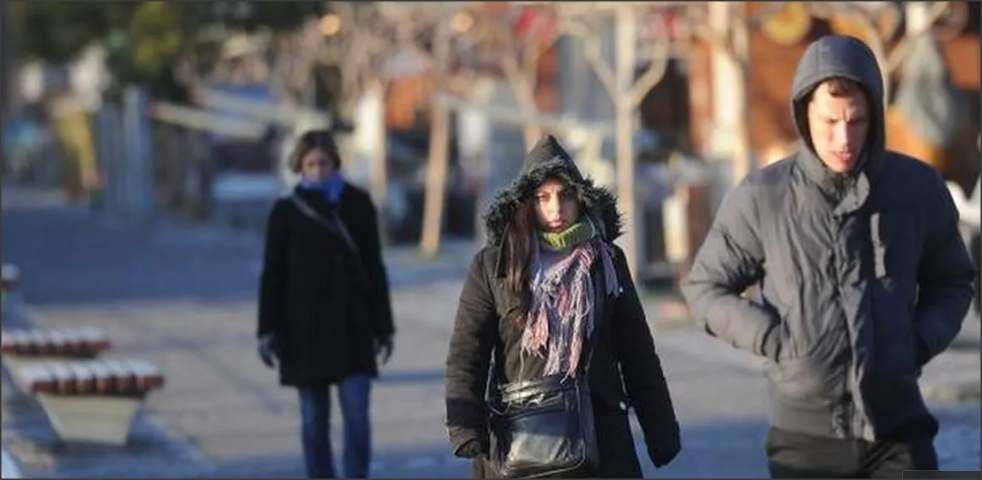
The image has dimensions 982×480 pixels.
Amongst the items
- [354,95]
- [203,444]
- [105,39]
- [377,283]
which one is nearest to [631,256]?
[203,444]

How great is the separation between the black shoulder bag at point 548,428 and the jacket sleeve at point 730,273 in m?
0.41

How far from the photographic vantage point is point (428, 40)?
30.2 m

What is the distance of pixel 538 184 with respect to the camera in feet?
17.7

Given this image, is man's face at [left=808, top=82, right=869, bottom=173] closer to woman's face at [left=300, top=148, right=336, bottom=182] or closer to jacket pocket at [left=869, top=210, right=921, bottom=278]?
jacket pocket at [left=869, top=210, right=921, bottom=278]

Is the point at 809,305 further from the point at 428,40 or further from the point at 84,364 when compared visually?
the point at 428,40

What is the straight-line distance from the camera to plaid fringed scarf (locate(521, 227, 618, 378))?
5320 millimetres

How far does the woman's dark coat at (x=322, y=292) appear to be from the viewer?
920 centimetres

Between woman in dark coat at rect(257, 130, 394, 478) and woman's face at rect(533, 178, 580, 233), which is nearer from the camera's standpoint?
woman's face at rect(533, 178, 580, 233)

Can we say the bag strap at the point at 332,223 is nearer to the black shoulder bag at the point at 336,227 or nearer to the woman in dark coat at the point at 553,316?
the black shoulder bag at the point at 336,227

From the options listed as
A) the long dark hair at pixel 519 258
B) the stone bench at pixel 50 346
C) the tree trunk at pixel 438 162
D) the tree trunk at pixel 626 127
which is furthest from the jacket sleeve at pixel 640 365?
the tree trunk at pixel 438 162

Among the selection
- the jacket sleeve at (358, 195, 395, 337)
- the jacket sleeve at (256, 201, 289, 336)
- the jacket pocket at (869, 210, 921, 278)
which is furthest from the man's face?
the jacket sleeve at (256, 201, 289, 336)

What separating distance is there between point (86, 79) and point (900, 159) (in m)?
57.2

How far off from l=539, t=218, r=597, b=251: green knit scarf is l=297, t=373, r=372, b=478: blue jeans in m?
3.95

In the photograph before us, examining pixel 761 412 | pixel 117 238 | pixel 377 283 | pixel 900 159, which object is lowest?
pixel 117 238
